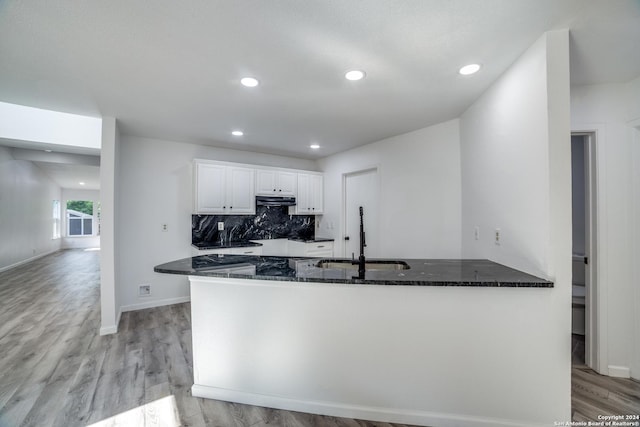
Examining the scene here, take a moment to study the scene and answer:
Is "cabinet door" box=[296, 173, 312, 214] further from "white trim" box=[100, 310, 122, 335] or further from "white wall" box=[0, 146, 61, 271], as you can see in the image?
"white wall" box=[0, 146, 61, 271]

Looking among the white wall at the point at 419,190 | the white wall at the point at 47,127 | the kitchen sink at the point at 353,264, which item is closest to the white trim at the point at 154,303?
the white wall at the point at 47,127

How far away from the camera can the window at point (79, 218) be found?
1109 cm

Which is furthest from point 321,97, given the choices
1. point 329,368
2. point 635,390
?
point 635,390

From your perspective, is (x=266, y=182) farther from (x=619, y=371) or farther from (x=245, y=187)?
(x=619, y=371)

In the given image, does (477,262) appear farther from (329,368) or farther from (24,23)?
(24,23)

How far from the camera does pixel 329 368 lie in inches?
69.1

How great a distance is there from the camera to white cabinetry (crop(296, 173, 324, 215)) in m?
4.92

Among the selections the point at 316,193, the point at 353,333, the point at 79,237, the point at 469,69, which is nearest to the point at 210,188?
the point at 316,193

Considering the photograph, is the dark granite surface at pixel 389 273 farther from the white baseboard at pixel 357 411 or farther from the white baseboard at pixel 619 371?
the white baseboard at pixel 619 371

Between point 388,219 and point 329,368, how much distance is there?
7.94 ft

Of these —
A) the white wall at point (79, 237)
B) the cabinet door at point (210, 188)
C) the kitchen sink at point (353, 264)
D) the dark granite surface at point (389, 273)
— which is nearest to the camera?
the dark granite surface at point (389, 273)

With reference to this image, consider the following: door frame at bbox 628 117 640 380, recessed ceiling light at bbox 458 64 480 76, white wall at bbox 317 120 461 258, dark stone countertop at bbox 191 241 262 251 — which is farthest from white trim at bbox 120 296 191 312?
door frame at bbox 628 117 640 380

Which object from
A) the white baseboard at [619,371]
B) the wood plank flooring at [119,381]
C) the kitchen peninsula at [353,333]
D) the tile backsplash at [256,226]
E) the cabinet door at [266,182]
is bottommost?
the wood plank flooring at [119,381]

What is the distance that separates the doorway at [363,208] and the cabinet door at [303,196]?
2.38 ft
